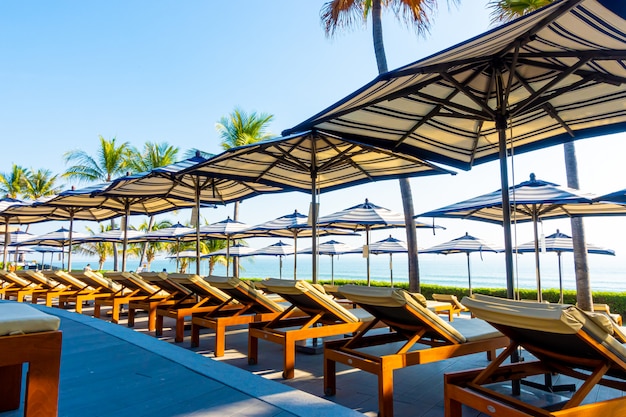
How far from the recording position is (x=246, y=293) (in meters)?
5.24

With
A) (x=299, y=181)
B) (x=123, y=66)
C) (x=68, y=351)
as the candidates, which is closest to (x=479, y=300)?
(x=68, y=351)

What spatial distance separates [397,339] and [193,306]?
326 cm

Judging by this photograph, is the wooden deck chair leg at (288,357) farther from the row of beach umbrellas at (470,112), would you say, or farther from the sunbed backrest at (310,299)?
the row of beach umbrellas at (470,112)

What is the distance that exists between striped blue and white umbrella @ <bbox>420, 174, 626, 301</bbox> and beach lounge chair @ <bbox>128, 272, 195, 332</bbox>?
13.3ft

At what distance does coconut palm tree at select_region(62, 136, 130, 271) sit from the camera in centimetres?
2577

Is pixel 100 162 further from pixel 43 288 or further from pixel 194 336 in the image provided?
pixel 194 336

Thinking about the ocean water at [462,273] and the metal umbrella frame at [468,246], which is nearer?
the metal umbrella frame at [468,246]

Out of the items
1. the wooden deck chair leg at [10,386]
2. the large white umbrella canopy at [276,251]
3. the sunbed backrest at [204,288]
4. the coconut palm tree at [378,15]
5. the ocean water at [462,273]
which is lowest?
the ocean water at [462,273]

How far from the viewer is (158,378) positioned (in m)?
2.70

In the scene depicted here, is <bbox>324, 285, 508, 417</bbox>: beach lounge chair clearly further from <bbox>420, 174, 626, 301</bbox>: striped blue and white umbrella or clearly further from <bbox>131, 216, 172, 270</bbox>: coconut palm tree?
<bbox>131, 216, 172, 270</bbox>: coconut palm tree

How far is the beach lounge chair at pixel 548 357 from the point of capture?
2068mm

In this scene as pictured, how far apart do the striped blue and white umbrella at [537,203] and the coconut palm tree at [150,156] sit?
23465 millimetres

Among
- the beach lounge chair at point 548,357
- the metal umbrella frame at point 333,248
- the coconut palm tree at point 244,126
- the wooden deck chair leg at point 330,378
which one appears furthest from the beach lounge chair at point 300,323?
the coconut palm tree at point 244,126

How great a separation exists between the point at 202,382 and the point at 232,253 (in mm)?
13103
